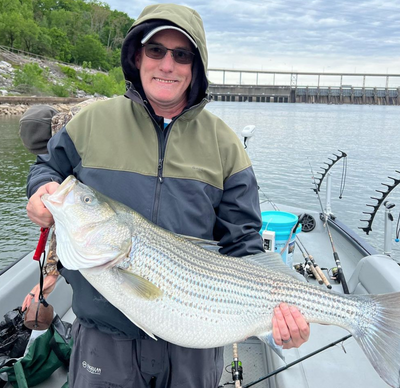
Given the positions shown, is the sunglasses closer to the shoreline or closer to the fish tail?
the fish tail

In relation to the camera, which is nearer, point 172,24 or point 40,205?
point 40,205

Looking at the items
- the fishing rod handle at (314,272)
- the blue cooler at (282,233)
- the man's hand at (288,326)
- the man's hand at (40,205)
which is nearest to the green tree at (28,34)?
the blue cooler at (282,233)

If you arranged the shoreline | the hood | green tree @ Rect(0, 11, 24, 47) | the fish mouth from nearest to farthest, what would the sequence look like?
the fish mouth, the hood, the shoreline, green tree @ Rect(0, 11, 24, 47)

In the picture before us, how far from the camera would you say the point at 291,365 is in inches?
130

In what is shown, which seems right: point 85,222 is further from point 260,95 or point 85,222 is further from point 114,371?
point 260,95

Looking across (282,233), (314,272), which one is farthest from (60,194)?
(314,272)

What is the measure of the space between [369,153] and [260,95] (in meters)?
115

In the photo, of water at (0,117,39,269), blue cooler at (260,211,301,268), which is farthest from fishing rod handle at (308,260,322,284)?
water at (0,117,39,269)

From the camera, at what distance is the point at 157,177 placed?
235 centimetres

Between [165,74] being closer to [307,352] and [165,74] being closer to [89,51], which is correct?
[307,352]

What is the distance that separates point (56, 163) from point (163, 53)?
99 centimetres

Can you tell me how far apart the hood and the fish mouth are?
77 centimetres

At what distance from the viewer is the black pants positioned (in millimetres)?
2322

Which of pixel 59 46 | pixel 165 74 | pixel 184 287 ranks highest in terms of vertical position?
→ pixel 59 46
